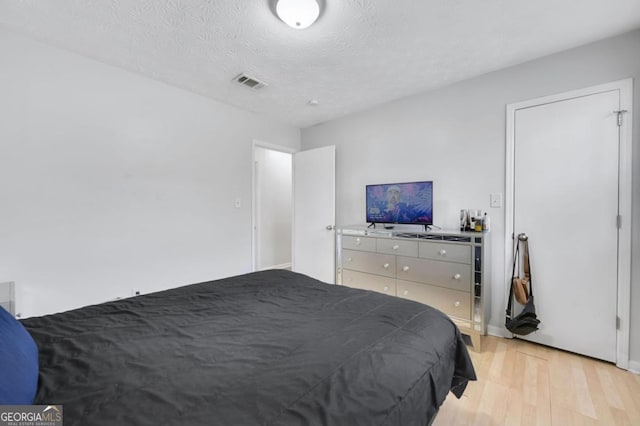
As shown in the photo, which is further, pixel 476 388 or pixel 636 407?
pixel 476 388

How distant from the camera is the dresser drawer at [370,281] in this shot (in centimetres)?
277

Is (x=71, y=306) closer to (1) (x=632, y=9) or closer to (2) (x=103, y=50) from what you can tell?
(2) (x=103, y=50)

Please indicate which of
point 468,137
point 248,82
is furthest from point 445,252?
point 248,82

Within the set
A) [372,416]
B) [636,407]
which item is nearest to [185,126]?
[372,416]

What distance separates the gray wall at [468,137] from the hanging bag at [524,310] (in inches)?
3.9

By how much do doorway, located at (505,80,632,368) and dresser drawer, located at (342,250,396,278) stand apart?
1.05m

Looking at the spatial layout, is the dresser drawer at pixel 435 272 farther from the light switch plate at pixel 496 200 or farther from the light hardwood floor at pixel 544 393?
the light switch plate at pixel 496 200

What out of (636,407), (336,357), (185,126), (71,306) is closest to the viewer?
(336,357)

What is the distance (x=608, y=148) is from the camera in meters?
2.07

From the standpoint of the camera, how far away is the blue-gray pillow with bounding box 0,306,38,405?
62 cm

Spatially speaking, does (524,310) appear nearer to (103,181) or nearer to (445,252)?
(445,252)

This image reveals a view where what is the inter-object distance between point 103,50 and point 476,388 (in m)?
3.72

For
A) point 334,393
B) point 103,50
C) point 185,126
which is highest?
point 103,50

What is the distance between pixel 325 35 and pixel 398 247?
193 centimetres
